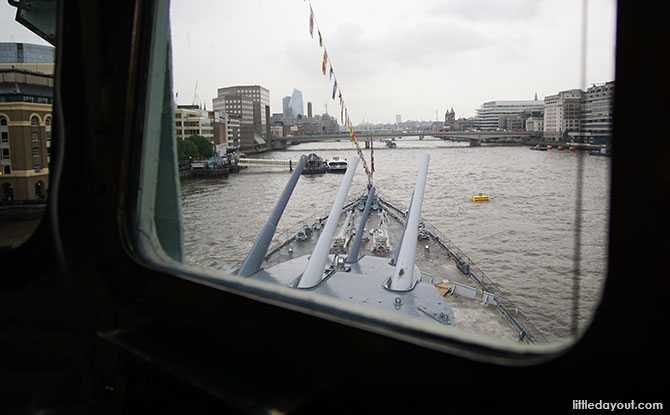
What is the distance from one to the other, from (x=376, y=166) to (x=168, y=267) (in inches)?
1059

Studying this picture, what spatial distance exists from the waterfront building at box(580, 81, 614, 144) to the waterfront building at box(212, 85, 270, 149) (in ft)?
43.7

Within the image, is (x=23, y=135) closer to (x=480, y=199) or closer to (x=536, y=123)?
(x=536, y=123)

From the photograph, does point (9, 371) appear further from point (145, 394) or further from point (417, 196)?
point (417, 196)

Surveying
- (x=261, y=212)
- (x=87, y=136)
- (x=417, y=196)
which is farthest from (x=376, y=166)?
(x=87, y=136)

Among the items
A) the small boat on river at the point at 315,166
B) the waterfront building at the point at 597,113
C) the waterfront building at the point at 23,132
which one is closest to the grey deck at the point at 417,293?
the waterfront building at the point at 23,132

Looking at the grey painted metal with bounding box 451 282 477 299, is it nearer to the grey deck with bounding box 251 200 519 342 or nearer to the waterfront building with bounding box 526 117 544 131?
the grey deck with bounding box 251 200 519 342

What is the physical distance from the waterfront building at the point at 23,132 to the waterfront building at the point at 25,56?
0.02 metres

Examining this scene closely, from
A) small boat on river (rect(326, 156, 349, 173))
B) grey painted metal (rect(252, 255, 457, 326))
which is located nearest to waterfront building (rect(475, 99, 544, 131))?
small boat on river (rect(326, 156, 349, 173))

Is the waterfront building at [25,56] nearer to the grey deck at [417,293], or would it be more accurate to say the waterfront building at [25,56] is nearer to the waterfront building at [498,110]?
the grey deck at [417,293]

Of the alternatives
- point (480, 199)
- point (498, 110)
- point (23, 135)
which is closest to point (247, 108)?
point (498, 110)

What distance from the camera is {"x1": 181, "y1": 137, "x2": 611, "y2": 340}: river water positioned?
25.3 feet

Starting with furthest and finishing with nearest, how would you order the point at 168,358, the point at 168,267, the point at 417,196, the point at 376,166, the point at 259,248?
the point at 376,166, the point at 417,196, the point at 259,248, the point at 168,267, the point at 168,358

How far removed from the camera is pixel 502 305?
699 centimetres

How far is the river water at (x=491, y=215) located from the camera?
7.71 m
